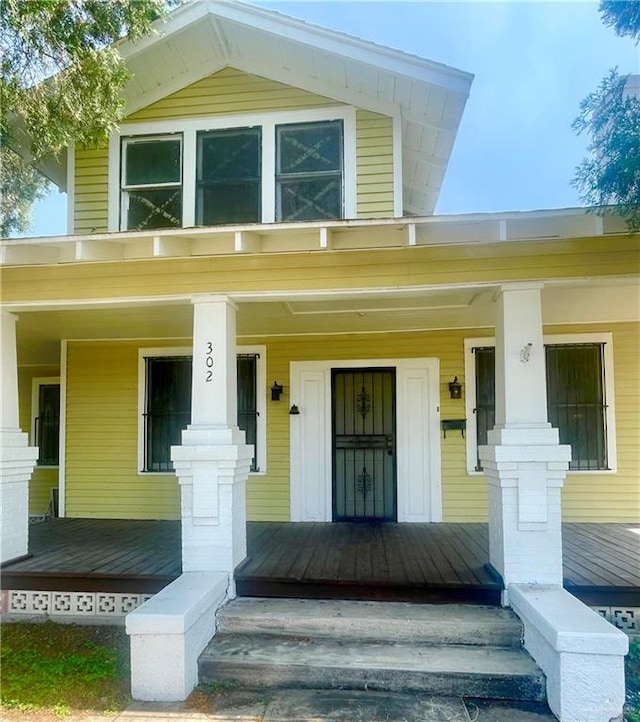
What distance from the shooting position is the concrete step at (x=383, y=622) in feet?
11.3

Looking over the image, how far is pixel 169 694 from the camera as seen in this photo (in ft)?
10.1

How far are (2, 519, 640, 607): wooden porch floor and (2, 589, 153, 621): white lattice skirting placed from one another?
0.38 ft

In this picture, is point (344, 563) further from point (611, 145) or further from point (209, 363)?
point (611, 145)

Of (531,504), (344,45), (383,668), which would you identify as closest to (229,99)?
(344,45)

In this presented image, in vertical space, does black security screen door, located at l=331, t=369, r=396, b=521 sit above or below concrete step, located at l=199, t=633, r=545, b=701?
above

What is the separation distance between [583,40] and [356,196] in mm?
2341

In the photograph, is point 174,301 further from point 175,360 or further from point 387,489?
point 387,489

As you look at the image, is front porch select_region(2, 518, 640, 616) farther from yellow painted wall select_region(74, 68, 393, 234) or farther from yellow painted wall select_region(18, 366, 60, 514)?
yellow painted wall select_region(74, 68, 393, 234)

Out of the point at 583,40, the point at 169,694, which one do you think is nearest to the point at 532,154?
the point at 583,40

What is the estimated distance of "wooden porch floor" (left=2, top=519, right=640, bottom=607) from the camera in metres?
3.78

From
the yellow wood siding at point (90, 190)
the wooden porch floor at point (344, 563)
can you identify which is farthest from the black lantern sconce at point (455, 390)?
the yellow wood siding at point (90, 190)

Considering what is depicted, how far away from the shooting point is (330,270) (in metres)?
4.11

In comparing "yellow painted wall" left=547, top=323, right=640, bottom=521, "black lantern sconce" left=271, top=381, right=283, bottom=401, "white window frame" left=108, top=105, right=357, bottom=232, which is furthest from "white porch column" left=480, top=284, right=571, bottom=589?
"black lantern sconce" left=271, top=381, right=283, bottom=401

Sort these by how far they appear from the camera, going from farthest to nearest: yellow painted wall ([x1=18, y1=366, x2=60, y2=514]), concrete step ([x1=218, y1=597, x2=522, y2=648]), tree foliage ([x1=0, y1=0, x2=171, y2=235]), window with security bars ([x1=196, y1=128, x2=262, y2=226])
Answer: yellow painted wall ([x1=18, y1=366, x2=60, y2=514])
window with security bars ([x1=196, y1=128, x2=262, y2=226])
tree foliage ([x1=0, y1=0, x2=171, y2=235])
concrete step ([x1=218, y1=597, x2=522, y2=648])
